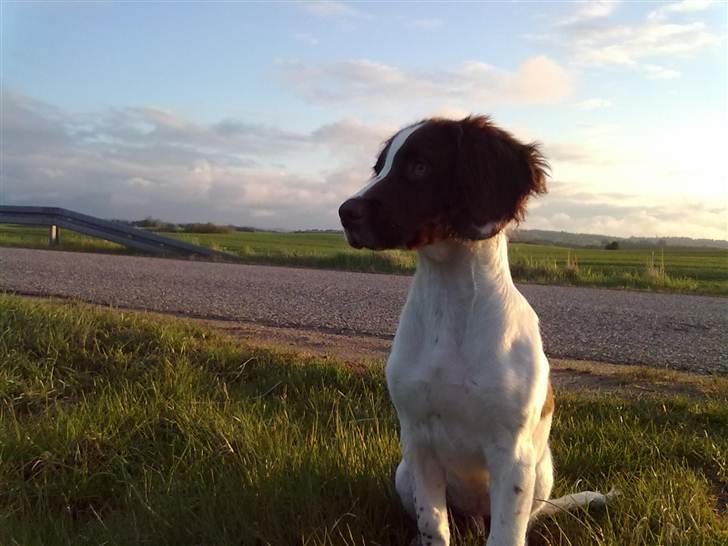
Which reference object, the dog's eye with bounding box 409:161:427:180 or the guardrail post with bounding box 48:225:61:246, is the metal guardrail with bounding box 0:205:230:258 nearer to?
the guardrail post with bounding box 48:225:61:246

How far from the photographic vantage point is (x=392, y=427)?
399cm

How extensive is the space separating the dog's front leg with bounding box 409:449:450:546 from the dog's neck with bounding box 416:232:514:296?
0.67 metres

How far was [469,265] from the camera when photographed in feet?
9.00

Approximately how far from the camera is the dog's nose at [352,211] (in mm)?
2666

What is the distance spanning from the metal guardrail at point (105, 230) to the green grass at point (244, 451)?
13.0 m

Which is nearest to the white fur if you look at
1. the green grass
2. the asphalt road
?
the green grass

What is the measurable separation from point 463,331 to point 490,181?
0.58 metres

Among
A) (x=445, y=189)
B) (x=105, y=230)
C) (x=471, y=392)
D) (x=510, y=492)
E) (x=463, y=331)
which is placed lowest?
(x=510, y=492)

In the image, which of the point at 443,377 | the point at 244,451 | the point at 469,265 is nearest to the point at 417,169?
the point at 469,265

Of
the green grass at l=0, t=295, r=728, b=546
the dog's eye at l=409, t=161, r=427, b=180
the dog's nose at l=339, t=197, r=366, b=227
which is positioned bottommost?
the green grass at l=0, t=295, r=728, b=546

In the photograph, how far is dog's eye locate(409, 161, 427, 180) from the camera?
2.81 meters

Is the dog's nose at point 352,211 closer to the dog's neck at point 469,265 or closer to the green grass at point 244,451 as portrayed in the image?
the dog's neck at point 469,265

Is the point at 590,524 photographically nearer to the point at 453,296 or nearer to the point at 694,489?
the point at 694,489

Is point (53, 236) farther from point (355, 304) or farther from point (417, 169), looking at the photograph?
point (417, 169)
